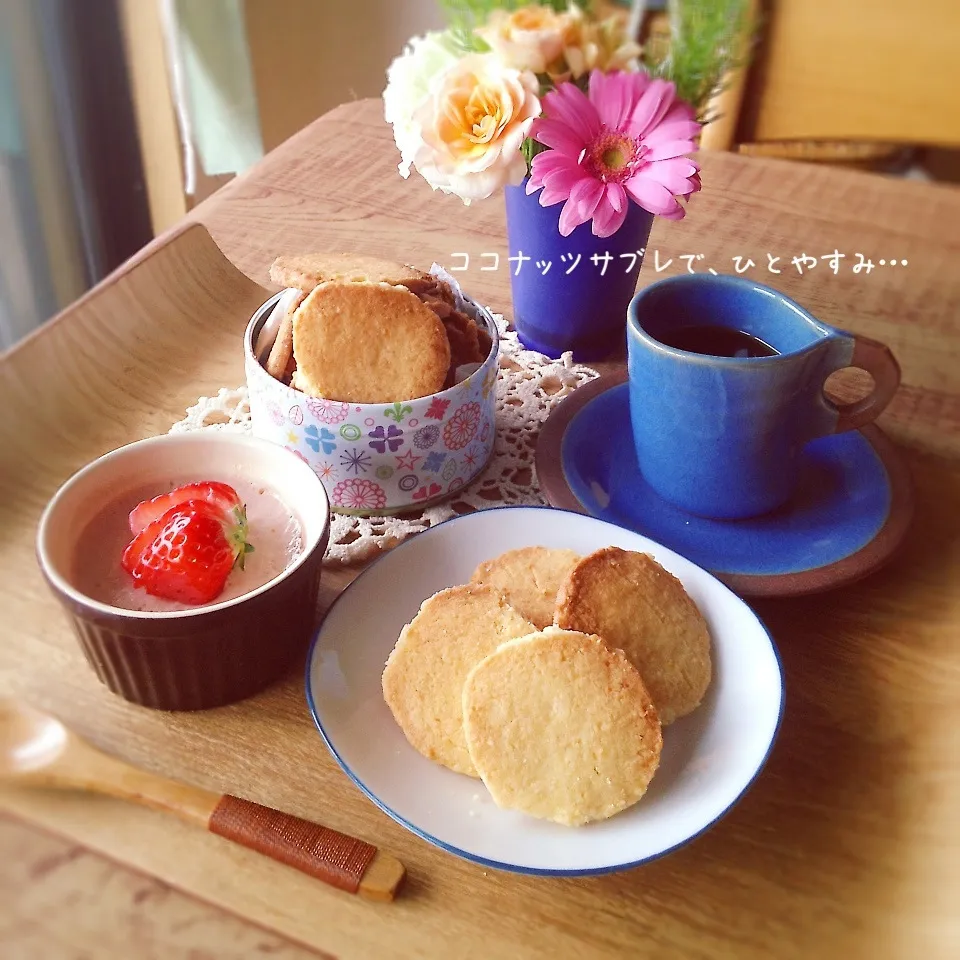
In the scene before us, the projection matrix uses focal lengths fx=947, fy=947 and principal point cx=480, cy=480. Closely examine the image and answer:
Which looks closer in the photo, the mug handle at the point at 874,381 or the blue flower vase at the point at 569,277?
the mug handle at the point at 874,381

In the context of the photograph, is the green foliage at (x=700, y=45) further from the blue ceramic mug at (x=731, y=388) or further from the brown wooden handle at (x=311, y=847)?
the brown wooden handle at (x=311, y=847)

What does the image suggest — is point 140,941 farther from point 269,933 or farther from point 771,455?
point 771,455

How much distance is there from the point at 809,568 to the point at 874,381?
158 mm

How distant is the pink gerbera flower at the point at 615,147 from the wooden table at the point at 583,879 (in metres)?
0.31

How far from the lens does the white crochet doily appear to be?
0.80 metres

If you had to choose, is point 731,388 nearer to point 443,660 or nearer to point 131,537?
point 443,660

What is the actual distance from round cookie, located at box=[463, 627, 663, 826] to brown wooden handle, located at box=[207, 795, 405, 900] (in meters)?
0.08

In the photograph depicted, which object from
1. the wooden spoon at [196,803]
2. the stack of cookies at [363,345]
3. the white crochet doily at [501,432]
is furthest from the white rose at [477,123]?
the wooden spoon at [196,803]

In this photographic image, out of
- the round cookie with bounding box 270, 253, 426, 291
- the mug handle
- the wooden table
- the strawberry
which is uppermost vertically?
the round cookie with bounding box 270, 253, 426, 291

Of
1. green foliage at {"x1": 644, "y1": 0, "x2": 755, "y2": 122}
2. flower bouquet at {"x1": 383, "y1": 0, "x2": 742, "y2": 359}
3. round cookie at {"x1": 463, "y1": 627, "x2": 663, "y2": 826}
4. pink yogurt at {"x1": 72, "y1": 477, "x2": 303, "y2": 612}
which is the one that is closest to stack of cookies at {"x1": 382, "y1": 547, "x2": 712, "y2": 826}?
round cookie at {"x1": 463, "y1": 627, "x2": 663, "y2": 826}

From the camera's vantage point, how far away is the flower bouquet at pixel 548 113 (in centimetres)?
80

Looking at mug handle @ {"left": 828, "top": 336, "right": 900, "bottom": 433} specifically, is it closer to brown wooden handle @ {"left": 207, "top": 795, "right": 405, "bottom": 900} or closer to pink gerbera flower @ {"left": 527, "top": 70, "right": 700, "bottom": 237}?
pink gerbera flower @ {"left": 527, "top": 70, "right": 700, "bottom": 237}

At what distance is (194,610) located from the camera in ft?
1.95

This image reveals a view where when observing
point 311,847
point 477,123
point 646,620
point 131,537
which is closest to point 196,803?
point 311,847
